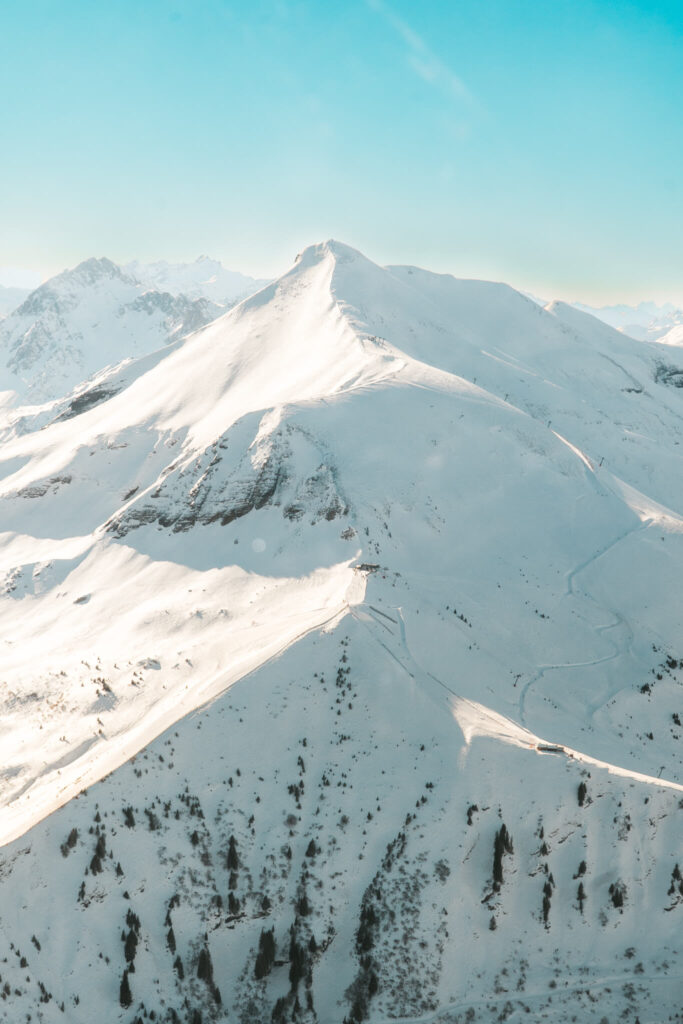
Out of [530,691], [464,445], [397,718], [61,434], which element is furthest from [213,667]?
[61,434]

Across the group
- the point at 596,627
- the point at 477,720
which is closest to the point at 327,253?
the point at 596,627

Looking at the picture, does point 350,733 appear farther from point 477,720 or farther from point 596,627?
point 596,627

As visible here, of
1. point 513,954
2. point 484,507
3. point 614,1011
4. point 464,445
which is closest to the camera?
point 614,1011

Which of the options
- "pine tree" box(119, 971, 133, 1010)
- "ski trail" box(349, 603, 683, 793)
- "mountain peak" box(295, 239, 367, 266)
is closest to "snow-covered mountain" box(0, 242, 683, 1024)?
"pine tree" box(119, 971, 133, 1010)

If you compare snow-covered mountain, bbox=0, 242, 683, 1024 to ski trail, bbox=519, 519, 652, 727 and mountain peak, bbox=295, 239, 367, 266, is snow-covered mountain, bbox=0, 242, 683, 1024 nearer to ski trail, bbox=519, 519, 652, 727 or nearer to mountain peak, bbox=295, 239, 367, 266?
ski trail, bbox=519, 519, 652, 727

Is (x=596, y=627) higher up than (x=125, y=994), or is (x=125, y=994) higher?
(x=596, y=627)

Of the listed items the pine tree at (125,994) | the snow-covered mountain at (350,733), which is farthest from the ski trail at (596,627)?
the pine tree at (125,994)

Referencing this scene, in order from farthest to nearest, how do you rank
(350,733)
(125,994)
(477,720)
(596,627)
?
(596,627), (477,720), (350,733), (125,994)

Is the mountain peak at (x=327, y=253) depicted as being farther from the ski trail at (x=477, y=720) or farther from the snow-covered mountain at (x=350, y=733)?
the ski trail at (x=477, y=720)

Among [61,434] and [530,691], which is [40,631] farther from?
[61,434]
